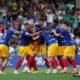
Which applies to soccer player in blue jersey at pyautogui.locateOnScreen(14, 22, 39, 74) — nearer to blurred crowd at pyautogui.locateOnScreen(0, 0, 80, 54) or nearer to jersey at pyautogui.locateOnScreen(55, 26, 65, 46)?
jersey at pyautogui.locateOnScreen(55, 26, 65, 46)

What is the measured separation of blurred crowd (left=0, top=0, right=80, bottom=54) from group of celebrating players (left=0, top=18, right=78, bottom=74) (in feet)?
25.7

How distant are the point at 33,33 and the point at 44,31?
47cm

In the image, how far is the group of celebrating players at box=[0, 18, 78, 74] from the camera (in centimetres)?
2181

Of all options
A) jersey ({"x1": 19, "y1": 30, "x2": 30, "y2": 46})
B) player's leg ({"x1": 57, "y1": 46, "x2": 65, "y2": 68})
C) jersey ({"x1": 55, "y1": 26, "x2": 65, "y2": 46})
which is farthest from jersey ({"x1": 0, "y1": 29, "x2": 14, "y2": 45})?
player's leg ({"x1": 57, "y1": 46, "x2": 65, "y2": 68})

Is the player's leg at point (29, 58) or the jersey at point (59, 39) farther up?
the jersey at point (59, 39)

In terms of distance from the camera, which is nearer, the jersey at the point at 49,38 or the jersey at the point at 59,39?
the jersey at the point at 59,39

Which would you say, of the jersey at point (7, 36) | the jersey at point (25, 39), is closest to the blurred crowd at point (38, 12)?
the jersey at point (25, 39)

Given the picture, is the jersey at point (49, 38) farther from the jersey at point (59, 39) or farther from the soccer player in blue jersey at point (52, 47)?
the jersey at point (59, 39)

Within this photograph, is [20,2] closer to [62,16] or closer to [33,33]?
[62,16]

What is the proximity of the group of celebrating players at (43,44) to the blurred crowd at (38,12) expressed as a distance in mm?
7820

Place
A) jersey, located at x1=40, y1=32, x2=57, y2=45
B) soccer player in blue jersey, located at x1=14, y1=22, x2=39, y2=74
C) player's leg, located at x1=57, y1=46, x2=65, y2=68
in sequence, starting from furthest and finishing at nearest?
player's leg, located at x1=57, y1=46, x2=65, y2=68
soccer player in blue jersey, located at x1=14, y1=22, x2=39, y2=74
jersey, located at x1=40, y1=32, x2=57, y2=45

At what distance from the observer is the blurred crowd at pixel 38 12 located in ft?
102

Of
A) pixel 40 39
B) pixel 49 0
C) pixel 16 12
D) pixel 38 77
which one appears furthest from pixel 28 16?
pixel 38 77

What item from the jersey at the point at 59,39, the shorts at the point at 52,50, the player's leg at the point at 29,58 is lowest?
the player's leg at the point at 29,58
